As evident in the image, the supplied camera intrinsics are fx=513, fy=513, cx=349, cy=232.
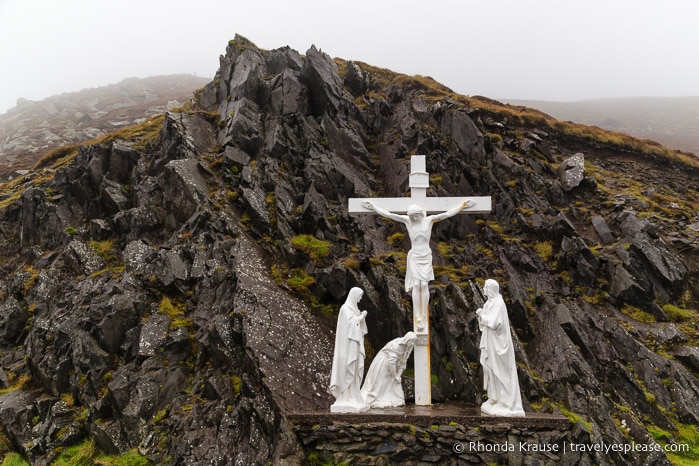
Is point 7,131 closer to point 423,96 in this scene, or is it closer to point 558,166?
point 423,96

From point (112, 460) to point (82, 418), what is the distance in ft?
5.74

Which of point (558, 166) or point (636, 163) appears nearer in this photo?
point (558, 166)

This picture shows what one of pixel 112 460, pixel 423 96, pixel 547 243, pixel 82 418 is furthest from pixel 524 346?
pixel 423 96

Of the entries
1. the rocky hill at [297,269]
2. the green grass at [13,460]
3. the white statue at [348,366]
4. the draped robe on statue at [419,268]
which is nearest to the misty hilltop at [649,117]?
the rocky hill at [297,269]

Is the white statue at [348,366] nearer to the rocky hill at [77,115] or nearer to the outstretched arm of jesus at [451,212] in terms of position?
the outstretched arm of jesus at [451,212]

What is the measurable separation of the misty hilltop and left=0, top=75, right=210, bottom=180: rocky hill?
46490 mm

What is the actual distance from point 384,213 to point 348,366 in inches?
153

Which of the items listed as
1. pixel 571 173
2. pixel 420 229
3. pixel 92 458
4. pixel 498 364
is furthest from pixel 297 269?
pixel 571 173

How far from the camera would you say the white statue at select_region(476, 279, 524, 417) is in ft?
31.2

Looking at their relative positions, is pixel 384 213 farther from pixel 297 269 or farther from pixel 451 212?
pixel 297 269

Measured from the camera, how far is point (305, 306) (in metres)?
13.9

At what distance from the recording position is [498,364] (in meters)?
9.79

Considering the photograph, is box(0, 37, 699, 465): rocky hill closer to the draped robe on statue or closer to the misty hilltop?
the draped robe on statue

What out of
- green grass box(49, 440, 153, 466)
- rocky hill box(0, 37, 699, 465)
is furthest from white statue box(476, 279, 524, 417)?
green grass box(49, 440, 153, 466)
